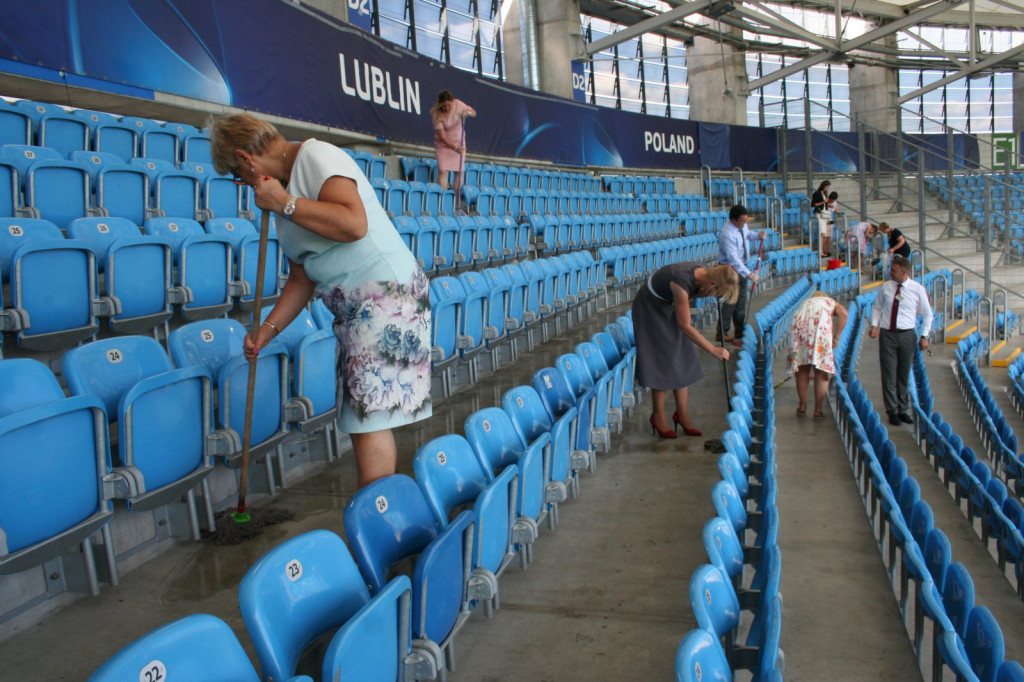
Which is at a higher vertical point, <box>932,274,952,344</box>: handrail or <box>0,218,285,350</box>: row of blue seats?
<box>0,218,285,350</box>: row of blue seats

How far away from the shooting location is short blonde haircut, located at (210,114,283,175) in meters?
1.83

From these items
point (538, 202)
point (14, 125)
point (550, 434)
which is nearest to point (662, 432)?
point (550, 434)

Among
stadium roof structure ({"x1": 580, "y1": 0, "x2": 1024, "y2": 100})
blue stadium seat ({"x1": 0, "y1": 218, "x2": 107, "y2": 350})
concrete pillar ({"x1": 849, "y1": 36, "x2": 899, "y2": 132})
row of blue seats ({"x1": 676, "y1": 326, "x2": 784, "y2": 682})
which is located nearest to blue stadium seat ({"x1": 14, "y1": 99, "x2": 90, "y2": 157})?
blue stadium seat ({"x1": 0, "y1": 218, "x2": 107, "y2": 350})

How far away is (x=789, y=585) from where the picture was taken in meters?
2.90

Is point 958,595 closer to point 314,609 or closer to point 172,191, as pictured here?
point 314,609

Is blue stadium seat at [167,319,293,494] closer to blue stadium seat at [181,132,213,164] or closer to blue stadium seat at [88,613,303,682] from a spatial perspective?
blue stadium seat at [88,613,303,682]

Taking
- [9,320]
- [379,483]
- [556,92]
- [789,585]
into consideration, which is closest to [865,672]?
[789,585]

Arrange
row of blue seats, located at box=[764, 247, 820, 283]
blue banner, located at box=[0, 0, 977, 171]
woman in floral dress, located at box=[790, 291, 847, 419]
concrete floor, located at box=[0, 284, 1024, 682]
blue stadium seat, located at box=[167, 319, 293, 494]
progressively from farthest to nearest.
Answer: row of blue seats, located at box=[764, 247, 820, 283], woman in floral dress, located at box=[790, 291, 847, 419], blue banner, located at box=[0, 0, 977, 171], blue stadium seat, located at box=[167, 319, 293, 494], concrete floor, located at box=[0, 284, 1024, 682]

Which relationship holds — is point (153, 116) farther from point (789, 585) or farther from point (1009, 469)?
point (1009, 469)

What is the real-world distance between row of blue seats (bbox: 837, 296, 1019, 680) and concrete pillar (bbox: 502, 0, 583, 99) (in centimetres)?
1132

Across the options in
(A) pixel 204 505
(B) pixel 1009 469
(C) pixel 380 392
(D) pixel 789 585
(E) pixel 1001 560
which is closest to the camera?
(C) pixel 380 392

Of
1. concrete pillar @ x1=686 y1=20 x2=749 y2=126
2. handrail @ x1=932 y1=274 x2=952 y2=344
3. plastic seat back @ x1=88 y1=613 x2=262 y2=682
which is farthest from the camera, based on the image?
concrete pillar @ x1=686 y1=20 x2=749 y2=126

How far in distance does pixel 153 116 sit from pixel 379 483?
598cm

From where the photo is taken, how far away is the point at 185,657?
3.55 ft
